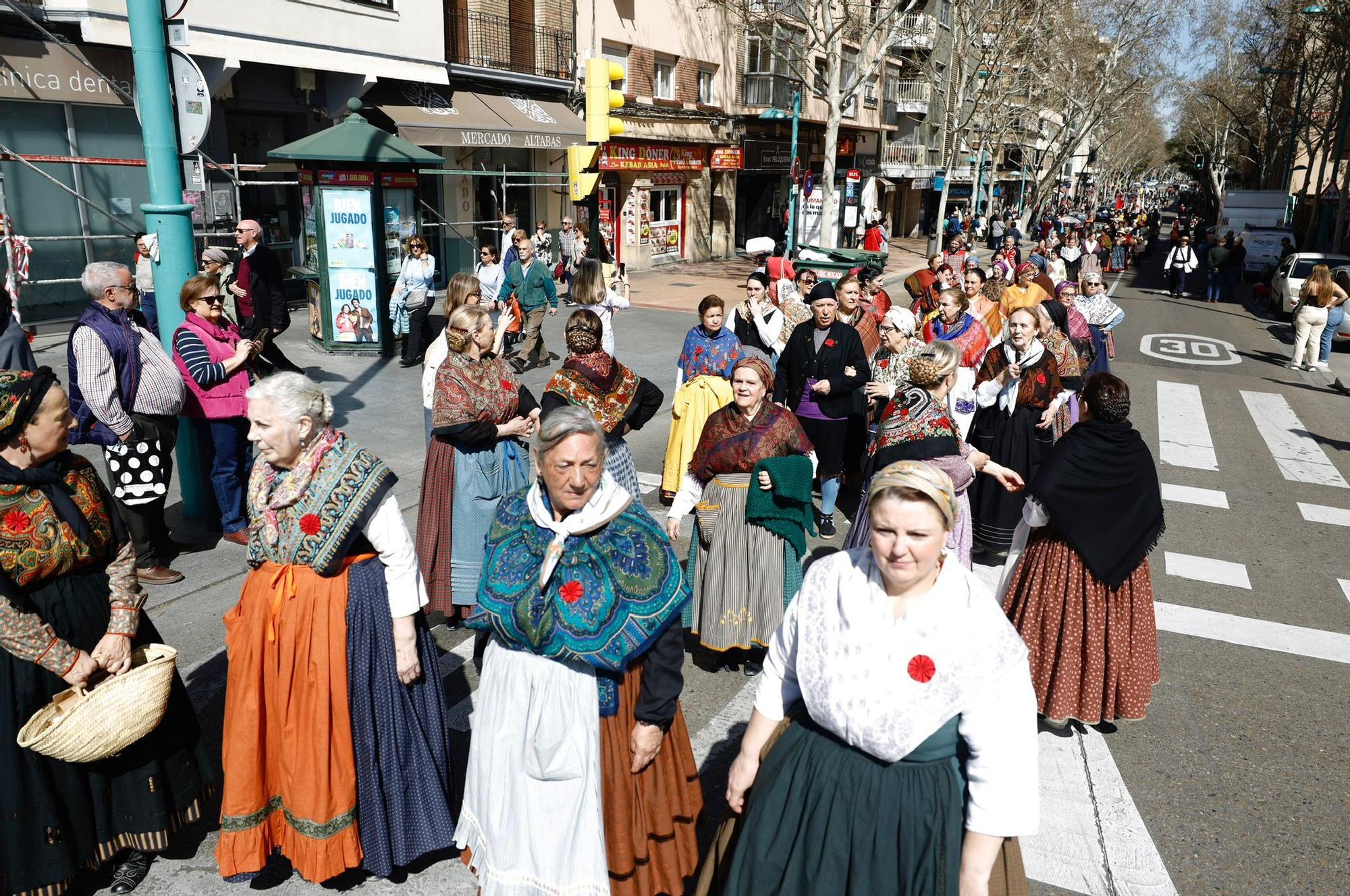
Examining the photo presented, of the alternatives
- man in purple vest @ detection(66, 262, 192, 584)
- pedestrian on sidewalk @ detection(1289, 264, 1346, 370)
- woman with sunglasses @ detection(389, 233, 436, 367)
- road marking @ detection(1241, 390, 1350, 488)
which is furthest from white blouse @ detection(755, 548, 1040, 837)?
pedestrian on sidewalk @ detection(1289, 264, 1346, 370)

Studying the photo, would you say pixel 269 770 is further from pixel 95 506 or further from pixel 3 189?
pixel 3 189

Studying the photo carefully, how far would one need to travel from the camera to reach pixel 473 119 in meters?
20.9

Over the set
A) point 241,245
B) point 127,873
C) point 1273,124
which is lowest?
point 127,873

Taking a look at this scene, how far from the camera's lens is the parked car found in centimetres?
2192

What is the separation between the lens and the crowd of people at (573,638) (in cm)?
253

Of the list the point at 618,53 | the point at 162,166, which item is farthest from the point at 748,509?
the point at 618,53

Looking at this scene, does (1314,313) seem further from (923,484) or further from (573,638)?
(573,638)

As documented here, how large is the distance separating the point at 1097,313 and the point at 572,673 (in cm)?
895

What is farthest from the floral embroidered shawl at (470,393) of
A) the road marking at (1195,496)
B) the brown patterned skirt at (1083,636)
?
the road marking at (1195,496)

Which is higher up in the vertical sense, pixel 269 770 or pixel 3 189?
pixel 3 189

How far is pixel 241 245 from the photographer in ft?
32.2

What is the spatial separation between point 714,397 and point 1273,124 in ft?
187

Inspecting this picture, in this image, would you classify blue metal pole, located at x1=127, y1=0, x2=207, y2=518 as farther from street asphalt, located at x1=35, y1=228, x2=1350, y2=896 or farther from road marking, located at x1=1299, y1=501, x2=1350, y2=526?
road marking, located at x1=1299, y1=501, x2=1350, y2=526

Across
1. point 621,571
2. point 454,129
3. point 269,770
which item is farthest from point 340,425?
point 454,129
